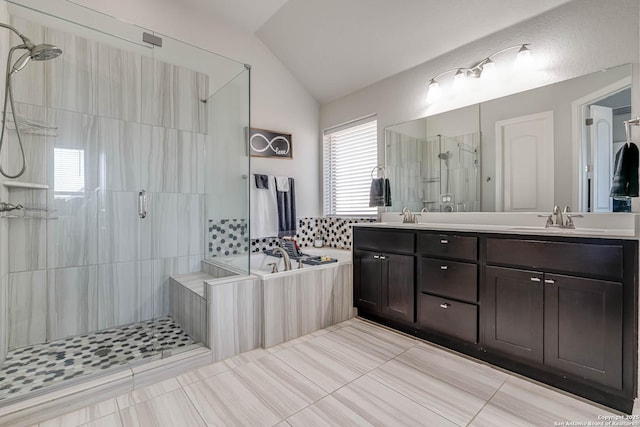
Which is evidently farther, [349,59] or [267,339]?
[349,59]

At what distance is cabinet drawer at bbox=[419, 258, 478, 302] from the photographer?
82.1 inches

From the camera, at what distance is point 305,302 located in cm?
258

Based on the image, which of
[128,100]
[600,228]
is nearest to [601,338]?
[600,228]

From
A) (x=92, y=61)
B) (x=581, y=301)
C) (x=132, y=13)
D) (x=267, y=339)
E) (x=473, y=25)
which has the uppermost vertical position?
(x=132, y=13)

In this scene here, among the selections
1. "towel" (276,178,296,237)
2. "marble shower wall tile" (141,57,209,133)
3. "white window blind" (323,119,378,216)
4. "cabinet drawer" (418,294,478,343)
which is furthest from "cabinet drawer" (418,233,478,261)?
"marble shower wall tile" (141,57,209,133)

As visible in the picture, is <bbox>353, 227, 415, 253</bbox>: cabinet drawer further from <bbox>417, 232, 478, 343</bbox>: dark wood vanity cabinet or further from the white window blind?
the white window blind

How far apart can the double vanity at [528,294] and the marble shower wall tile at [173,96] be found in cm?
226

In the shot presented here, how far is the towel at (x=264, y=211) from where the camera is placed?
3.39 metres

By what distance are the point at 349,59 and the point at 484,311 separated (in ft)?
9.25

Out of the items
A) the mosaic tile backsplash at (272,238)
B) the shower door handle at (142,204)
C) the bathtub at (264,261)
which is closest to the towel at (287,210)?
the mosaic tile backsplash at (272,238)

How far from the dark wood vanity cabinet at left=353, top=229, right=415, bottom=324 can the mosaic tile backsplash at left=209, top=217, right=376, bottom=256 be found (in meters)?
0.51

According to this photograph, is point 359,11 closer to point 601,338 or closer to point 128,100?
Answer: point 128,100

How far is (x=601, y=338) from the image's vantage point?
1568 mm

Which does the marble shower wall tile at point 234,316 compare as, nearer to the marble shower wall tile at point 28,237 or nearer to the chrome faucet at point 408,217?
the marble shower wall tile at point 28,237
